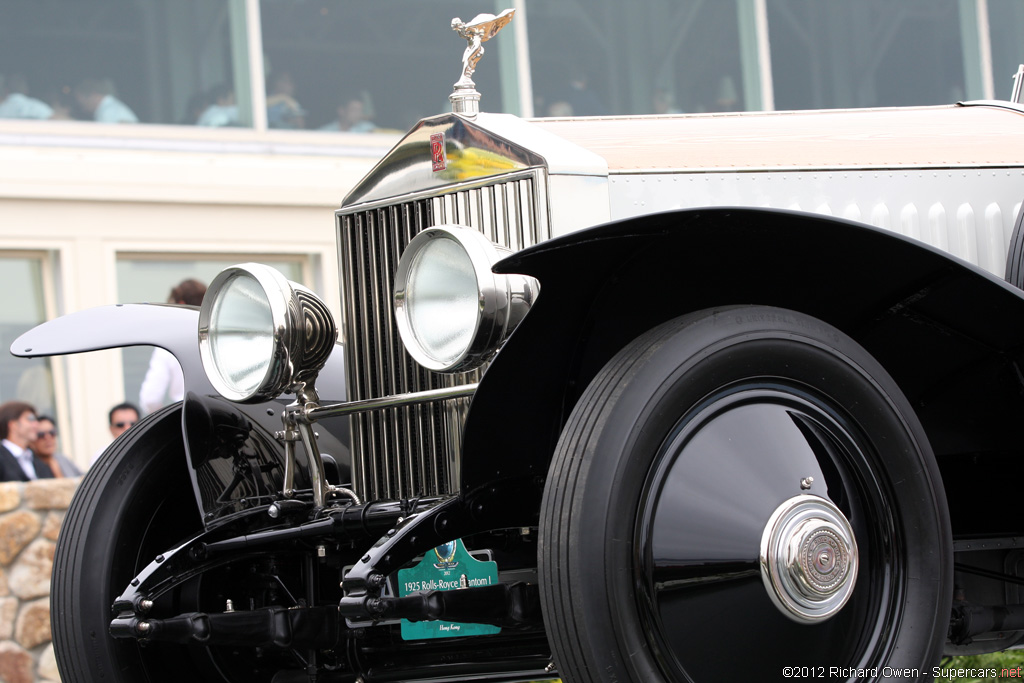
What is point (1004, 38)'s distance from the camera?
11672 millimetres

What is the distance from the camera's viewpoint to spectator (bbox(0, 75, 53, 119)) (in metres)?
8.38

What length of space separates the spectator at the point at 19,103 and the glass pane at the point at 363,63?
1533 mm

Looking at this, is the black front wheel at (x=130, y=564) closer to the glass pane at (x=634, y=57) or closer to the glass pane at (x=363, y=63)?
the glass pane at (x=363, y=63)

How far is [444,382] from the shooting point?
3.17m

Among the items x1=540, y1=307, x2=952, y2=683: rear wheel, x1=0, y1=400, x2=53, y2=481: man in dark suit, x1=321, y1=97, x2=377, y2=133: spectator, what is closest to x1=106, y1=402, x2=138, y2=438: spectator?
x1=0, y1=400, x2=53, y2=481: man in dark suit

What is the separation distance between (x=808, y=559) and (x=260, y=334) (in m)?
1.41

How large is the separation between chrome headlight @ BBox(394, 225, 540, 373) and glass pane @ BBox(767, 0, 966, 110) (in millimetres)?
8523

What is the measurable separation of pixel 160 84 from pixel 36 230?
146 centimetres

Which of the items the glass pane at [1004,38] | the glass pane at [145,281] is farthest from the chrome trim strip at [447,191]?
the glass pane at [1004,38]

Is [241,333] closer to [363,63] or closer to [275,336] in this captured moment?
[275,336]

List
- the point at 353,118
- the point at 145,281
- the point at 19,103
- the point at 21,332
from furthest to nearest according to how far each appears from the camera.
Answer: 1. the point at 353,118
2. the point at 145,281
3. the point at 19,103
4. the point at 21,332

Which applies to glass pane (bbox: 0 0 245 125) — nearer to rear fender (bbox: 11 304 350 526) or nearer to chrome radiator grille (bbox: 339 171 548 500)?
rear fender (bbox: 11 304 350 526)

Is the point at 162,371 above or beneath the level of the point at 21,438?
above

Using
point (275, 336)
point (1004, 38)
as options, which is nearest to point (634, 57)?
point (1004, 38)
